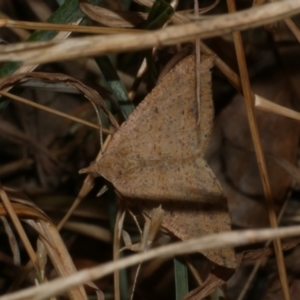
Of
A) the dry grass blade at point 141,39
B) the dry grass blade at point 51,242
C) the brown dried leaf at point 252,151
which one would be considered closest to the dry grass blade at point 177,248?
the dry grass blade at point 141,39

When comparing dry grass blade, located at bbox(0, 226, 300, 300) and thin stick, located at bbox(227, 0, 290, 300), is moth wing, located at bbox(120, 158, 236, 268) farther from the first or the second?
dry grass blade, located at bbox(0, 226, 300, 300)

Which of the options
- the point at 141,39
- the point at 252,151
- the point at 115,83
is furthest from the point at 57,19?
the point at 252,151

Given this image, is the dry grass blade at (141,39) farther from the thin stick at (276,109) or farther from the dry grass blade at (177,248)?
the thin stick at (276,109)

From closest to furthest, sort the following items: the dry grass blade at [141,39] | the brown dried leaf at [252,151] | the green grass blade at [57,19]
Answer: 1. the dry grass blade at [141,39]
2. the green grass blade at [57,19]
3. the brown dried leaf at [252,151]

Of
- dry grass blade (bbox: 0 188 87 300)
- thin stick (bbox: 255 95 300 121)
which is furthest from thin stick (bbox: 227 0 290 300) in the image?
dry grass blade (bbox: 0 188 87 300)

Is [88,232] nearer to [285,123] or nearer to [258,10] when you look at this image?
[285,123]

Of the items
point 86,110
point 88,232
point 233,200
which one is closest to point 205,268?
point 233,200

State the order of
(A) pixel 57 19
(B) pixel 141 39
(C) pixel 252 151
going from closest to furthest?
(B) pixel 141 39 → (A) pixel 57 19 → (C) pixel 252 151

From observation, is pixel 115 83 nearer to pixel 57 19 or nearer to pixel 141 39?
pixel 57 19

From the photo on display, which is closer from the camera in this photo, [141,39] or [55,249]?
[141,39]
